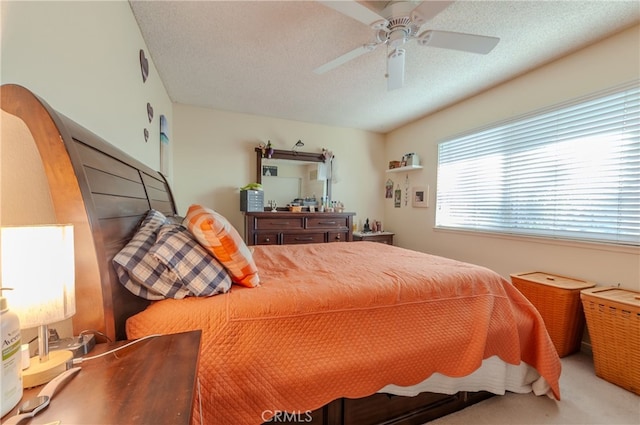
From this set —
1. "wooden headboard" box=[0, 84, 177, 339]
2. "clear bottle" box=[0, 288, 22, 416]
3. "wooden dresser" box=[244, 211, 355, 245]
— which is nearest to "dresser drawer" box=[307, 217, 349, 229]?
"wooden dresser" box=[244, 211, 355, 245]

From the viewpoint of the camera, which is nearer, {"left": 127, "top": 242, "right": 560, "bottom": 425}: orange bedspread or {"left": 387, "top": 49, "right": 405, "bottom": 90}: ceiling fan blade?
{"left": 127, "top": 242, "right": 560, "bottom": 425}: orange bedspread

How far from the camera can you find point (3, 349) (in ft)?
1.64

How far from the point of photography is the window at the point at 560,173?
1.95 metres

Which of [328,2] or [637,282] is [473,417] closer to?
[637,282]

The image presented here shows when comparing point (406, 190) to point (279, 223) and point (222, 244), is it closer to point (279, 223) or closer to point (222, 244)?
point (279, 223)

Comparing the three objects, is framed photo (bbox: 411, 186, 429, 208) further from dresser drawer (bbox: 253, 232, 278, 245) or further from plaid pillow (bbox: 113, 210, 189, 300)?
plaid pillow (bbox: 113, 210, 189, 300)

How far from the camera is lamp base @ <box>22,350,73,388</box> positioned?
0.61 meters

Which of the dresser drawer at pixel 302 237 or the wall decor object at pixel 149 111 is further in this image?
the dresser drawer at pixel 302 237

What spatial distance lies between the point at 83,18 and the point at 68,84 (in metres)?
0.38

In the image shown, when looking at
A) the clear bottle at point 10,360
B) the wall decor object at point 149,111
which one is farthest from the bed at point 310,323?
the wall decor object at point 149,111

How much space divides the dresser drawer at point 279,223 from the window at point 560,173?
209 centimetres

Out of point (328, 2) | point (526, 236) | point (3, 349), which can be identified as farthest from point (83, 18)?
point (526, 236)

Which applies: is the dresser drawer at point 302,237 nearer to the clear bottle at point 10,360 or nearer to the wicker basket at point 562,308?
the wicker basket at point 562,308

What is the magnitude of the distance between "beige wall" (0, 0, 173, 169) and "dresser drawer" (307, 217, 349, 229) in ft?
6.93
